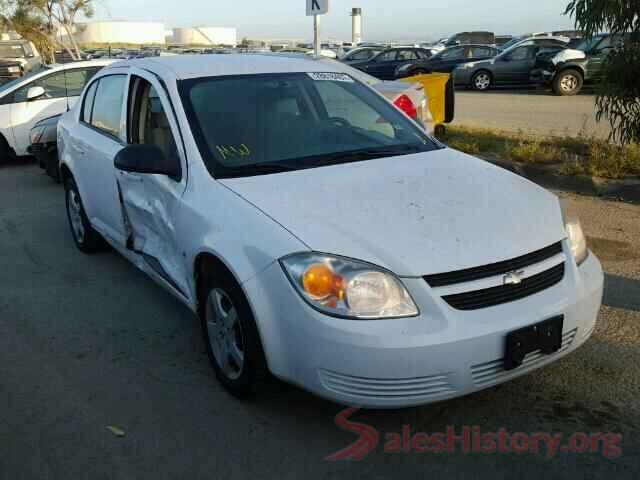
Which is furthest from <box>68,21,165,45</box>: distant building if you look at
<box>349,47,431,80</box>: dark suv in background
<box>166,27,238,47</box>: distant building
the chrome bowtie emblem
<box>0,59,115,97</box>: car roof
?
the chrome bowtie emblem

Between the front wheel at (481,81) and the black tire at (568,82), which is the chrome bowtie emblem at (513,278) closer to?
the black tire at (568,82)

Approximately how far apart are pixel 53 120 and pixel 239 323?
6620mm

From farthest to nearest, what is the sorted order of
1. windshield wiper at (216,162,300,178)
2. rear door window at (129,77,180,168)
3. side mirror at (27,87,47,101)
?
side mirror at (27,87,47,101) → rear door window at (129,77,180,168) → windshield wiper at (216,162,300,178)

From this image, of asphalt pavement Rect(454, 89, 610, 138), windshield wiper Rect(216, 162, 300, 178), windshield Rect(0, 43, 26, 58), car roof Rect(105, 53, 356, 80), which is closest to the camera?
windshield wiper Rect(216, 162, 300, 178)

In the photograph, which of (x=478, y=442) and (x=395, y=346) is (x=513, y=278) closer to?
(x=395, y=346)

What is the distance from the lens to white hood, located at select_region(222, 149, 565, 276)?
2.87 metres

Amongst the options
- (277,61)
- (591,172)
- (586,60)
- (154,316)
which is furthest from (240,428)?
(586,60)

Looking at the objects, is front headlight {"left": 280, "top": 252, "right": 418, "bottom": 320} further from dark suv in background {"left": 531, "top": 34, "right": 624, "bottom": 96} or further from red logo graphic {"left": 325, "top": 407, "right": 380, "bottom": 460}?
dark suv in background {"left": 531, "top": 34, "right": 624, "bottom": 96}

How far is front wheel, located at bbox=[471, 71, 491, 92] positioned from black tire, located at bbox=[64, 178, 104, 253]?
708 inches

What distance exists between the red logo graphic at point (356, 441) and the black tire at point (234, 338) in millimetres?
402

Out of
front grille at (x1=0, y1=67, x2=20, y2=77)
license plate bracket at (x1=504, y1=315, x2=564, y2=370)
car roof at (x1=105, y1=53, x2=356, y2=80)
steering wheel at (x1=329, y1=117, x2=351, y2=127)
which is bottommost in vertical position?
license plate bracket at (x1=504, y1=315, x2=564, y2=370)

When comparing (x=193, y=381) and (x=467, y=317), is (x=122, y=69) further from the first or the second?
(x=467, y=317)

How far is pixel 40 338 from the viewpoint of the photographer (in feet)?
14.1

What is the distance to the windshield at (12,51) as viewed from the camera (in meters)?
21.1
